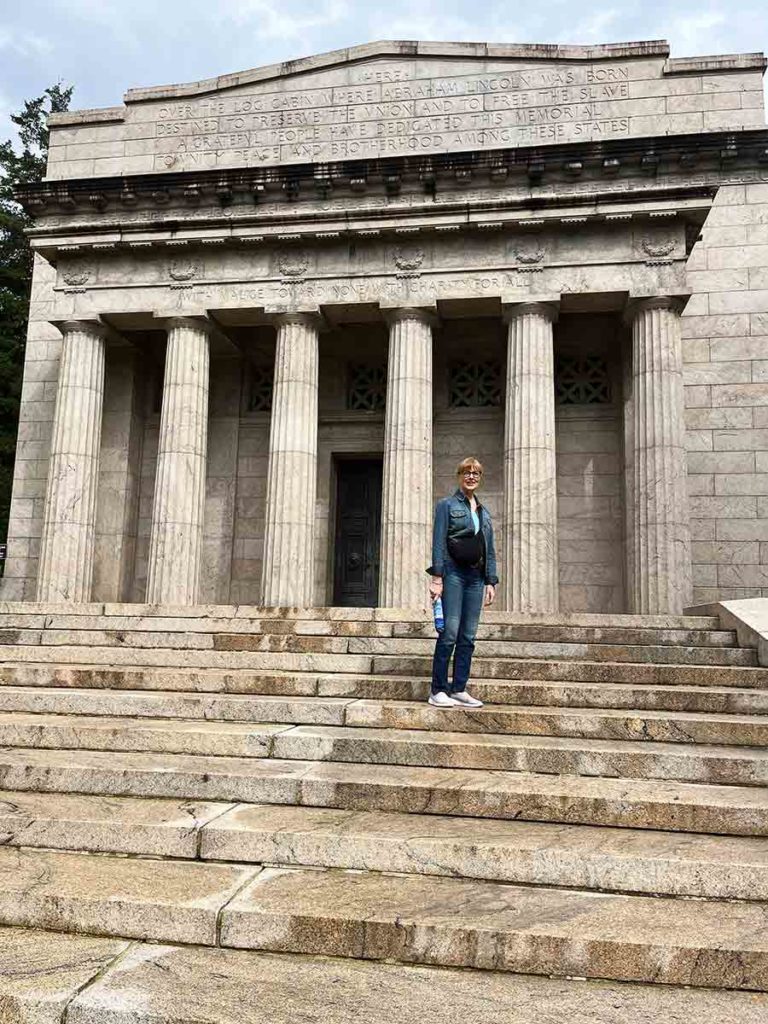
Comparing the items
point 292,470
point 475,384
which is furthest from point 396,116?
point 292,470

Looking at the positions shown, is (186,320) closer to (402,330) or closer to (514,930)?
(402,330)

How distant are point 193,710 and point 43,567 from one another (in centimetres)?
983

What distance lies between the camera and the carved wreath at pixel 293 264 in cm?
1583

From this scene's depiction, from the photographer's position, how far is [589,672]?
27.0ft

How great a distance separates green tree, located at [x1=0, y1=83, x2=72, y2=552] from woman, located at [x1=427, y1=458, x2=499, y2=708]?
27.0 meters

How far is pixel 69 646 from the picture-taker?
10.2 meters

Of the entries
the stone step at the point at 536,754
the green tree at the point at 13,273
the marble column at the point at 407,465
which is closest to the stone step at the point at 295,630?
the marble column at the point at 407,465

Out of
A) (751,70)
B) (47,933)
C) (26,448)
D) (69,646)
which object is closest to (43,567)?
(26,448)

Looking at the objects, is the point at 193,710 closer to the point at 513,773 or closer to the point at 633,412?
the point at 513,773

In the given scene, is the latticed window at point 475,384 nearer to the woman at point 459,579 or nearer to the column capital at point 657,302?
the column capital at point 657,302

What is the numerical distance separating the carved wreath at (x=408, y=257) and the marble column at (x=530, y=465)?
1.94 meters

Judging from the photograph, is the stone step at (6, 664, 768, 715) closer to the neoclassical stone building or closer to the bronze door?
the neoclassical stone building

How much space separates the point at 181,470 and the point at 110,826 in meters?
11.5

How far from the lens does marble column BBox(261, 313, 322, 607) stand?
588 inches
